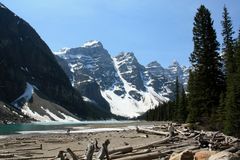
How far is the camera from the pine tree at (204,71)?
185 ft

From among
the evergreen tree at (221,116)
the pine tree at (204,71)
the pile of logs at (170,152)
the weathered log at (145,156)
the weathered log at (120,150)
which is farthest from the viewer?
the pine tree at (204,71)

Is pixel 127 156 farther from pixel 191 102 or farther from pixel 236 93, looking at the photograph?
pixel 191 102

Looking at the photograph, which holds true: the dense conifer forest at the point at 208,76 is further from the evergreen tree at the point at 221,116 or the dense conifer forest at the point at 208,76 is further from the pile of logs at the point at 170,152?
the pile of logs at the point at 170,152

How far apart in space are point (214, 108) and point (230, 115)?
462 inches

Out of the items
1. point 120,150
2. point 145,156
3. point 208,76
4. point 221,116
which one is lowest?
point 145,156

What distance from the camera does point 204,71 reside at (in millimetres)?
59281

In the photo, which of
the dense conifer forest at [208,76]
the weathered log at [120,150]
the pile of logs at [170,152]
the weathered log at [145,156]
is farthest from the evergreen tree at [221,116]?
the weathered log at [145,156]

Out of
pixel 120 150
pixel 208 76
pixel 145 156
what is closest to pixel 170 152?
pixel 145 156

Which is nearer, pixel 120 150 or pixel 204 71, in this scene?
pixel 120 150

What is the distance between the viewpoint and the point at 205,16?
6269 cm

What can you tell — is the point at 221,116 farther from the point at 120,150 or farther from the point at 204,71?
the point at 120,150

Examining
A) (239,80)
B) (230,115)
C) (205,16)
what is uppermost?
(205,16)

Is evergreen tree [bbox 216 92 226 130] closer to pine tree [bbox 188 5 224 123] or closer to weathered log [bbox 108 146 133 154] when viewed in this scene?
pine tree [bbox 188 5 224 123]

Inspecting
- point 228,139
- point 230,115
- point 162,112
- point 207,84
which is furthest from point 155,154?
point 162,112
